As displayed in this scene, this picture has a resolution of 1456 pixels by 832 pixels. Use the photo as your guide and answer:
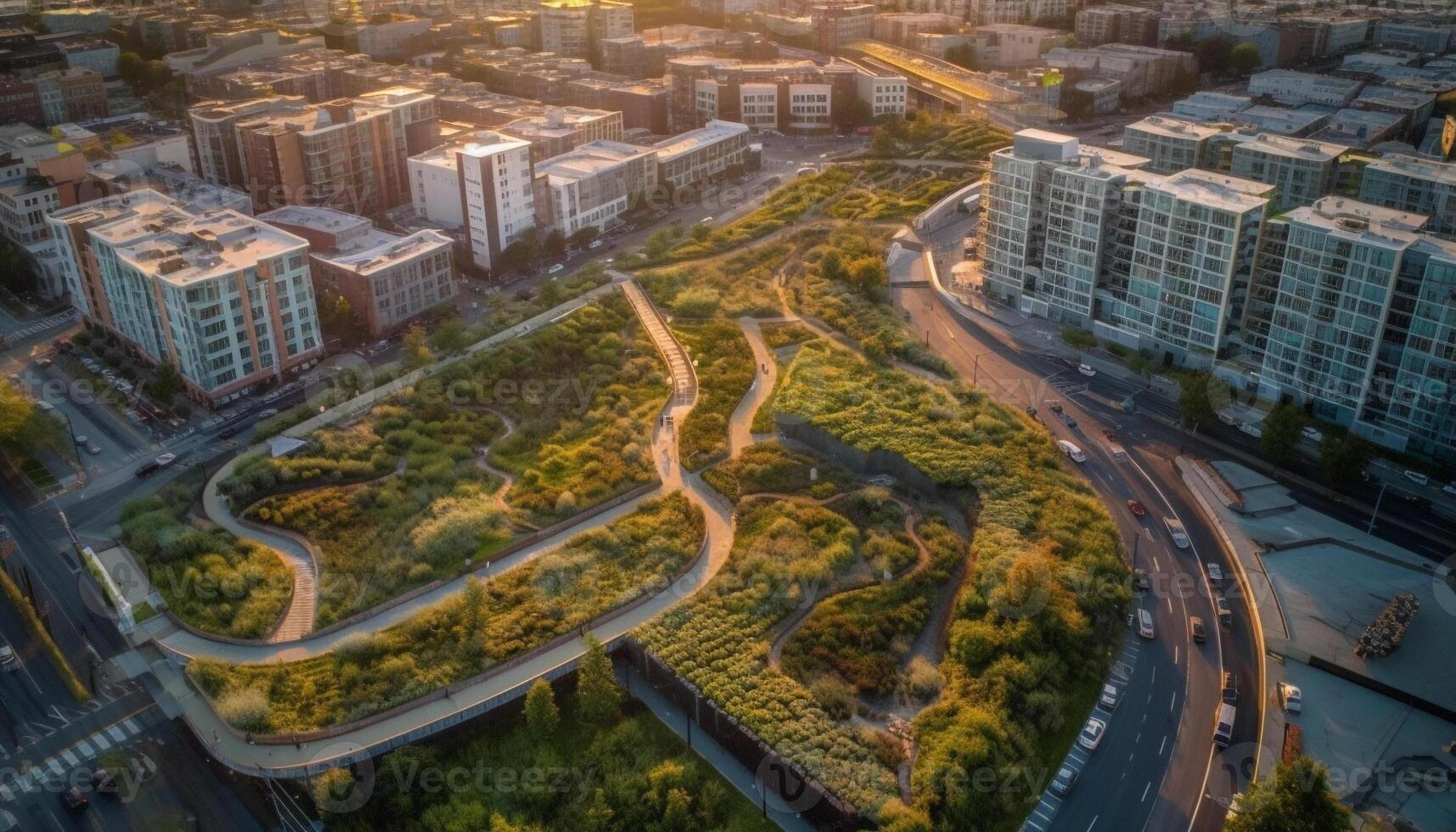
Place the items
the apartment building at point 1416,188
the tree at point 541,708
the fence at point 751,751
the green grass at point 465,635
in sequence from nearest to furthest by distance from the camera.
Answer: the fence at point 751,751 < the tree at point 541,708 < the green grass at point 465,635 < the apartment building at point 1416,188

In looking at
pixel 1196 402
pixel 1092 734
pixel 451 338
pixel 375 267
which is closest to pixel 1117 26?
pixel 1196 402

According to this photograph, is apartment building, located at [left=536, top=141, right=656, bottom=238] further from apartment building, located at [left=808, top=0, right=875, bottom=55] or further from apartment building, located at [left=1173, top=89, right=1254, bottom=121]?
apartment building, located at [left=808, top=0, right=875, bottom=55]

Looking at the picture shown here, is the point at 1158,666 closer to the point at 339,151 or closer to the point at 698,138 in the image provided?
the point at 698,138

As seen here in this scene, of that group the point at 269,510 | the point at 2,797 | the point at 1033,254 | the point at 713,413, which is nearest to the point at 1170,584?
the point at 713,413

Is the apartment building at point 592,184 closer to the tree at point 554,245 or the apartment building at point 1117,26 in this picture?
the tree at point 554,245

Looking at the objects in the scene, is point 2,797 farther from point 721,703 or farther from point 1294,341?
point 1294,341

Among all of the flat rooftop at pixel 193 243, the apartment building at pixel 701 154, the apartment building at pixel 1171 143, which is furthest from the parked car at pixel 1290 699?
the apartment building at pixel 701 154
